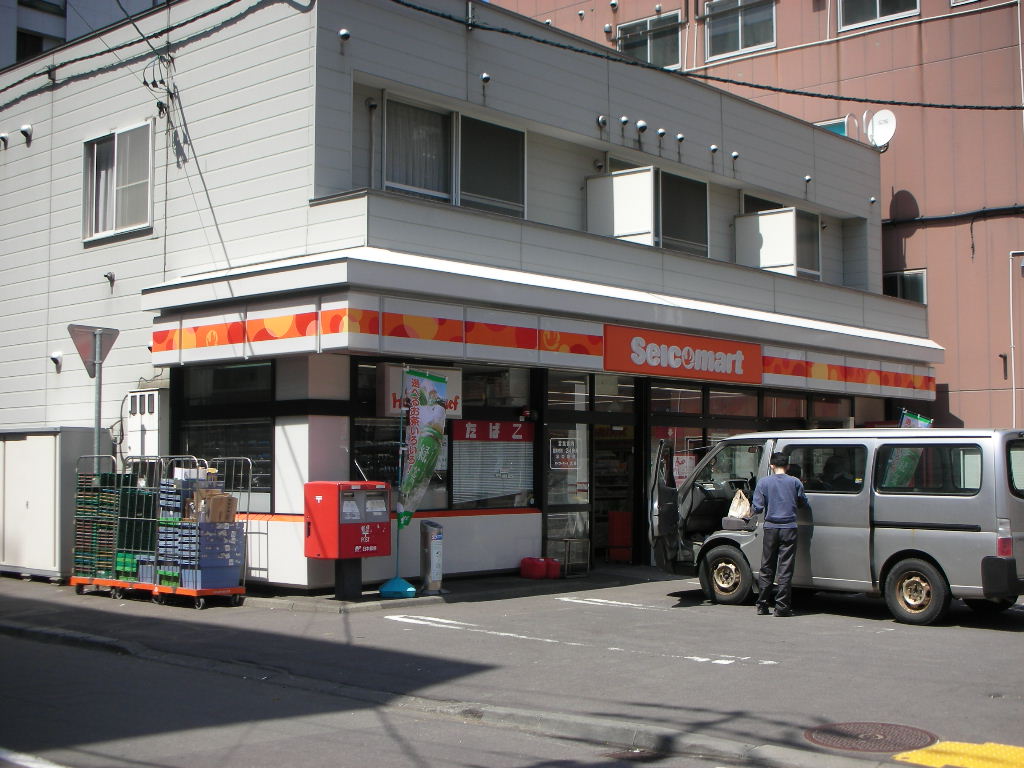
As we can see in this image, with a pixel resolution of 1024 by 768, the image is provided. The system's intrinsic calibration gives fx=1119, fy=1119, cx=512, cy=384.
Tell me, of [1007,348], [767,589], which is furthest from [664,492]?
[1007,348]

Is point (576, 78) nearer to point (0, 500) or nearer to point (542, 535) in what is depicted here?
point (542, 535)

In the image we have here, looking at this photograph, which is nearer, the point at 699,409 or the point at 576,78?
the point at 576,78

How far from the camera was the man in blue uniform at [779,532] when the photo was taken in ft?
41.7

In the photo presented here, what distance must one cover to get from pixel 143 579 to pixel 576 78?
978 centimetres

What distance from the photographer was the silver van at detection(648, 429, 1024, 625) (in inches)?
461

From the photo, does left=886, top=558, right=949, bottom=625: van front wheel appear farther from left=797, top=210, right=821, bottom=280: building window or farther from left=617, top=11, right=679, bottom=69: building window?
left=617, top=11, right=679, bottom=69: building window

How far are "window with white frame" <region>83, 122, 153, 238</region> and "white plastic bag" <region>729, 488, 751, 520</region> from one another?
915 centimetres

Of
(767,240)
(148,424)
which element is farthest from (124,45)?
(767,240)

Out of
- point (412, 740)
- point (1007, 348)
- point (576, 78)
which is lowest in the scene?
point (412, 740)

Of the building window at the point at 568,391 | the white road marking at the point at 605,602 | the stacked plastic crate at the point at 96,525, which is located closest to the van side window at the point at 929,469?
the white road marking at the point at 605,602

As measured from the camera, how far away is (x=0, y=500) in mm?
16250

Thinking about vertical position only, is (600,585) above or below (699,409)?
below

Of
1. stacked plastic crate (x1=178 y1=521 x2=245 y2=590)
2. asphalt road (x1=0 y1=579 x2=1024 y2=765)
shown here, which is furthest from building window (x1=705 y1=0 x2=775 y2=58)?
stacked plastic crate (x1=178 y1=521 x2=245 y2=590)

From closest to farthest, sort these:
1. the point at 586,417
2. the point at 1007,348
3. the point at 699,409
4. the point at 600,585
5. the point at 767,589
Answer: the point at 767,589 < the point at 600,585 < the point at 586,417 < the point at 699,409 < the point at 1007,348
